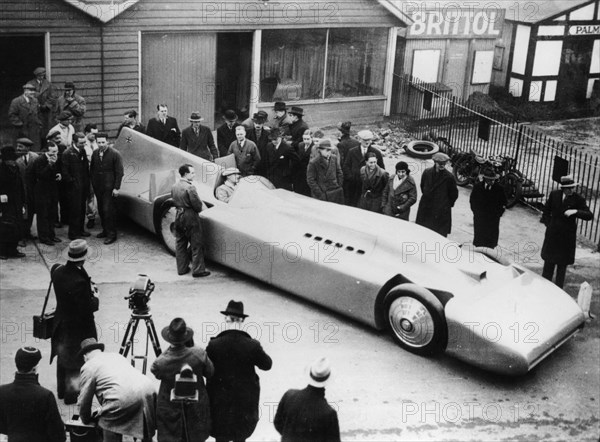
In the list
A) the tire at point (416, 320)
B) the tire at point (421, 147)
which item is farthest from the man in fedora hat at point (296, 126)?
the tire at point (416, 320)

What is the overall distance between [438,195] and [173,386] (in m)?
6.37

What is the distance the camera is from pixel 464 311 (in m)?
8.52

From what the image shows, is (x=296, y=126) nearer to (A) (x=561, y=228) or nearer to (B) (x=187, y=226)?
(B) (x=187, y=226)

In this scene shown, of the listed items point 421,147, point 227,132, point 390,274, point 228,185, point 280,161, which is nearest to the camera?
point 390,274

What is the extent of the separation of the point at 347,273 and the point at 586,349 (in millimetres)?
3080

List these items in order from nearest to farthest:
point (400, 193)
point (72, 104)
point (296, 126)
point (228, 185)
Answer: point (228, 185) < point (400, 193) < point (296, 126) < point (72, 104)

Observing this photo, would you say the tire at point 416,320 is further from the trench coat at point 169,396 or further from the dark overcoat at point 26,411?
the dark overcoat at point 26,411

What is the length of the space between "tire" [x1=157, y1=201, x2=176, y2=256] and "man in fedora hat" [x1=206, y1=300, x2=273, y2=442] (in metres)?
5.13

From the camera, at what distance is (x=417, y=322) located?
28.8 feet

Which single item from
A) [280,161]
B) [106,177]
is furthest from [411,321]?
[106,177]

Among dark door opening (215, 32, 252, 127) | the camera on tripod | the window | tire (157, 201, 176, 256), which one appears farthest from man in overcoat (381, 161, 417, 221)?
the window

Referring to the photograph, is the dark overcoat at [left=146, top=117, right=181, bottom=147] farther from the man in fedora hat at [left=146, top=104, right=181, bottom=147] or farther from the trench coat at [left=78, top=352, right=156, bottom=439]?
the trench coat at [left=78, top=352, right=156, bottom=439]

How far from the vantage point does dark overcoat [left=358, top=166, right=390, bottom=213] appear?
11836mm

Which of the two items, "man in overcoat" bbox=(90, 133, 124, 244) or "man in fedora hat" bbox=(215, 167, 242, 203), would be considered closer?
"man in fedora hat" bbox=(215, 167, 242, 203)
